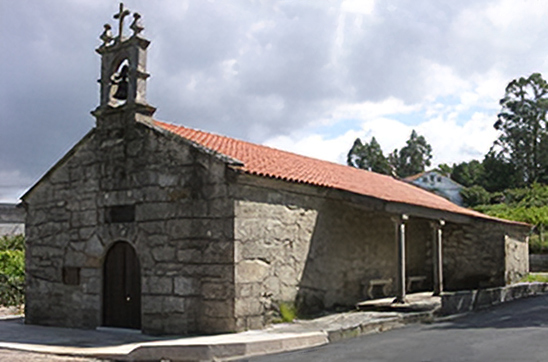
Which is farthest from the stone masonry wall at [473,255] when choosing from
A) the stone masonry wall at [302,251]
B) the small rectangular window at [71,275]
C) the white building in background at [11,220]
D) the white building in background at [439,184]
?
the white building in background at [439,184]

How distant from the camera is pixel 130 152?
1027 cm

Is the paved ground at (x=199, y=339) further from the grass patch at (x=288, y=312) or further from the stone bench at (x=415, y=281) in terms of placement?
the stone bench at (x=415, y=281)

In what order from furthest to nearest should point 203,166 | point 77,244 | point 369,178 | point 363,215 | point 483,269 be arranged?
point 369,178
point 483,269
point 363,215
point 77,244
point 203,166

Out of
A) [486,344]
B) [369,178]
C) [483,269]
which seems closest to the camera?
[486,344]

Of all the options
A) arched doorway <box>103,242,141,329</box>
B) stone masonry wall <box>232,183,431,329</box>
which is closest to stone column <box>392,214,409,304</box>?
stone masonry wall <box>232,183,431,329</box>

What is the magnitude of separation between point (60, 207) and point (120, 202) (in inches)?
75.2

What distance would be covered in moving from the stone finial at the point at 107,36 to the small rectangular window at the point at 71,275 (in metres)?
4.36

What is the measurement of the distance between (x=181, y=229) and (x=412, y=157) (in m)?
63.0

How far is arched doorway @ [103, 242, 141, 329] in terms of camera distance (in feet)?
32.9

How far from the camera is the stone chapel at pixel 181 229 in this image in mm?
9133

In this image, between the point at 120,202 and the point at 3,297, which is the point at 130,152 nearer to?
the point at 120,202

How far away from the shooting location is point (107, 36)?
11031mm

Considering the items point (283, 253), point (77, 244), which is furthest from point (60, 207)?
point (283, 253)

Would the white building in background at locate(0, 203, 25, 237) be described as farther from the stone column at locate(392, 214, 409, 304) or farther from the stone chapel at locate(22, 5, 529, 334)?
the stone column at locate(392, 214, 409, 304)
